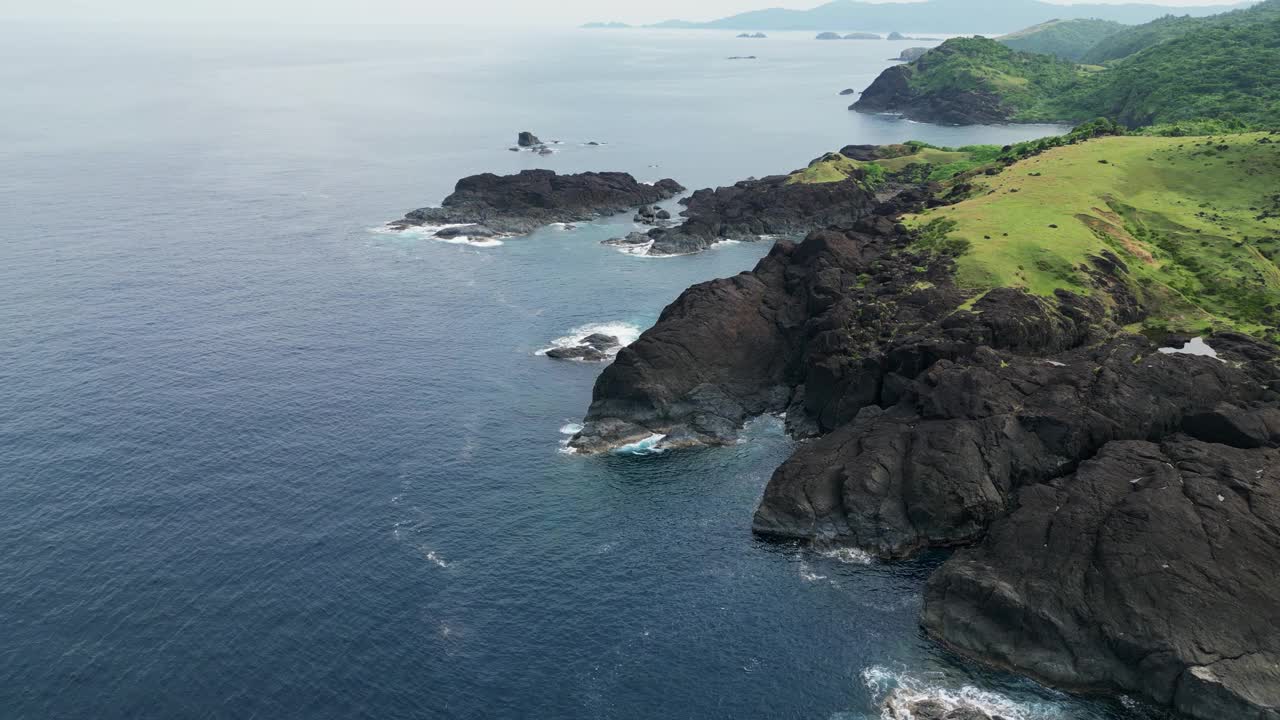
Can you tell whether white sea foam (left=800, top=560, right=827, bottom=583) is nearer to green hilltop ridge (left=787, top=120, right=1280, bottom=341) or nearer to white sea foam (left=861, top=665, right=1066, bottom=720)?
white sea foam (left=861, top=665, right=1066, bottom=720)

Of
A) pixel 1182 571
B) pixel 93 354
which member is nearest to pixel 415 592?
pixel 1182 571

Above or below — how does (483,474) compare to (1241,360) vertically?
below

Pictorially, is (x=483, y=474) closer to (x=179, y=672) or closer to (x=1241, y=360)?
(x=179, y=672)

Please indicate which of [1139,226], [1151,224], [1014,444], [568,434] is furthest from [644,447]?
[1151,224]

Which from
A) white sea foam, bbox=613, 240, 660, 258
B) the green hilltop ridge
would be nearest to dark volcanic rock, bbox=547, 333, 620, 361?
→ the green hilltop ridge

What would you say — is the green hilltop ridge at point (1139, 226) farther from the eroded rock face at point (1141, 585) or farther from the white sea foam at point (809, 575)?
the white sea foam at point (809, 575)

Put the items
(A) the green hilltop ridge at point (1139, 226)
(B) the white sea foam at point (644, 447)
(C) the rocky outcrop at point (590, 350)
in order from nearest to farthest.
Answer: (B) the white sea foam at point (644, 447)
(A) the green hilltop ridge at point (1139, 226)
(C) the rocky outcrop at point (590, 350)

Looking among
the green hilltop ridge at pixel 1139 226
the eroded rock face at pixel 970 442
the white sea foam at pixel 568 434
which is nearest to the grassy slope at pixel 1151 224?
the green hilltop ridge at pixel 1139 226

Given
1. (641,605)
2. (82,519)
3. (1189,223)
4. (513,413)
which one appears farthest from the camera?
(1189,223)
